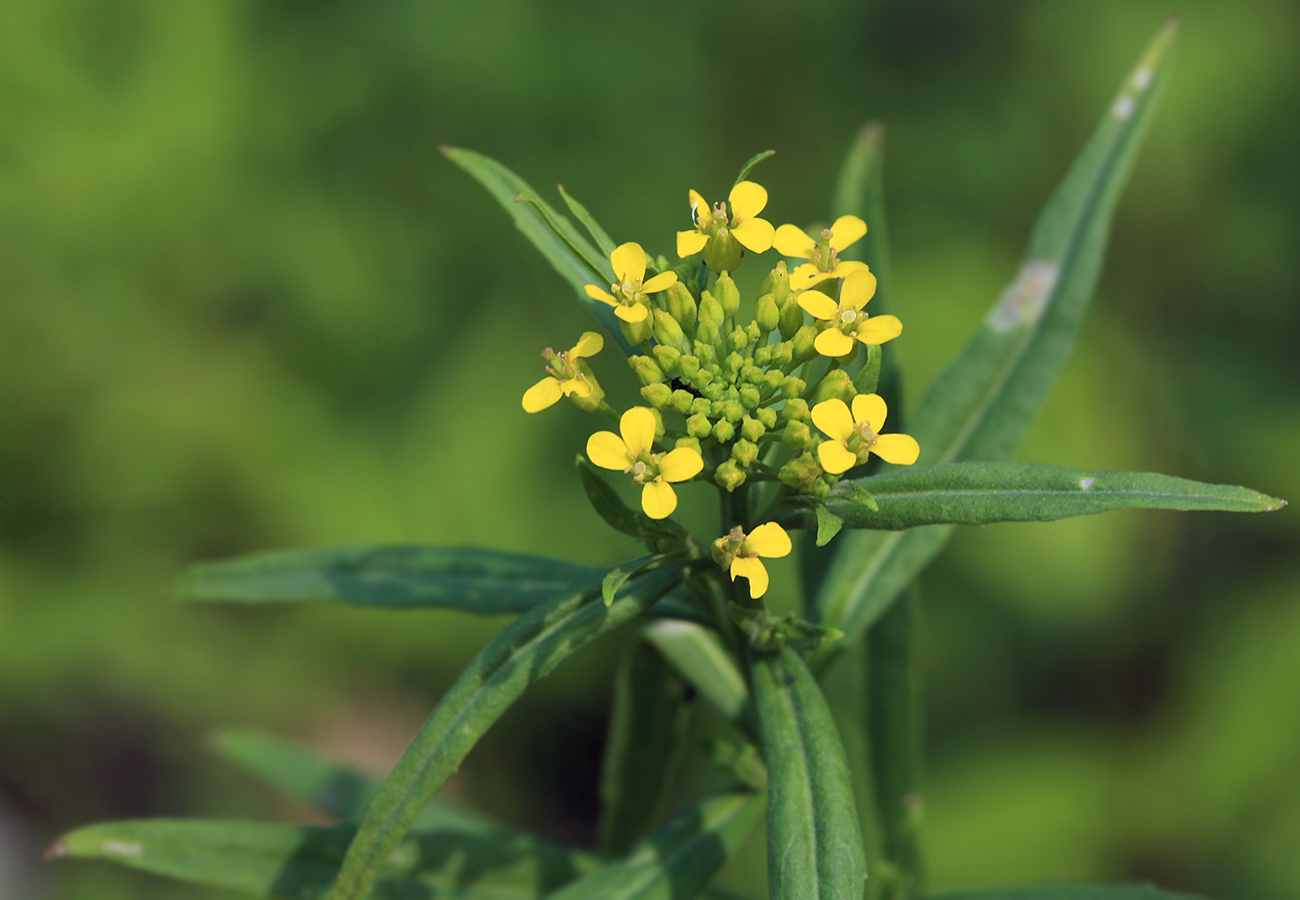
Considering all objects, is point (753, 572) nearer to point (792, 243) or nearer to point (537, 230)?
point (792, 243)

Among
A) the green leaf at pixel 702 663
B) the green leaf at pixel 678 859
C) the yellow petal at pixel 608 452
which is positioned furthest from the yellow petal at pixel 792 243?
the green leaf at pixel 678 859

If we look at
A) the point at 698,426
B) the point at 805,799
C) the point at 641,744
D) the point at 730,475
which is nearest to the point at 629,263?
the point at 698,426

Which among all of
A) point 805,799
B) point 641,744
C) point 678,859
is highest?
point 805,799

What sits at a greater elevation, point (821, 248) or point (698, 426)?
point (821, 248)

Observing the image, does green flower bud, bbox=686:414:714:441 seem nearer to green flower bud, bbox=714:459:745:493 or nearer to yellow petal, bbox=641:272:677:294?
green flower bud, bbox=714:459:745:493

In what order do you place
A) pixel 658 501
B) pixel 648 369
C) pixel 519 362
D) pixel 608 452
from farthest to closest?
1. pixel 519 362
2. pixel 648 369
3. pixel 608 452
4. pixel 658 501

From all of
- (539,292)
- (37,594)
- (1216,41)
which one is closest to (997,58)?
(1216,41)
